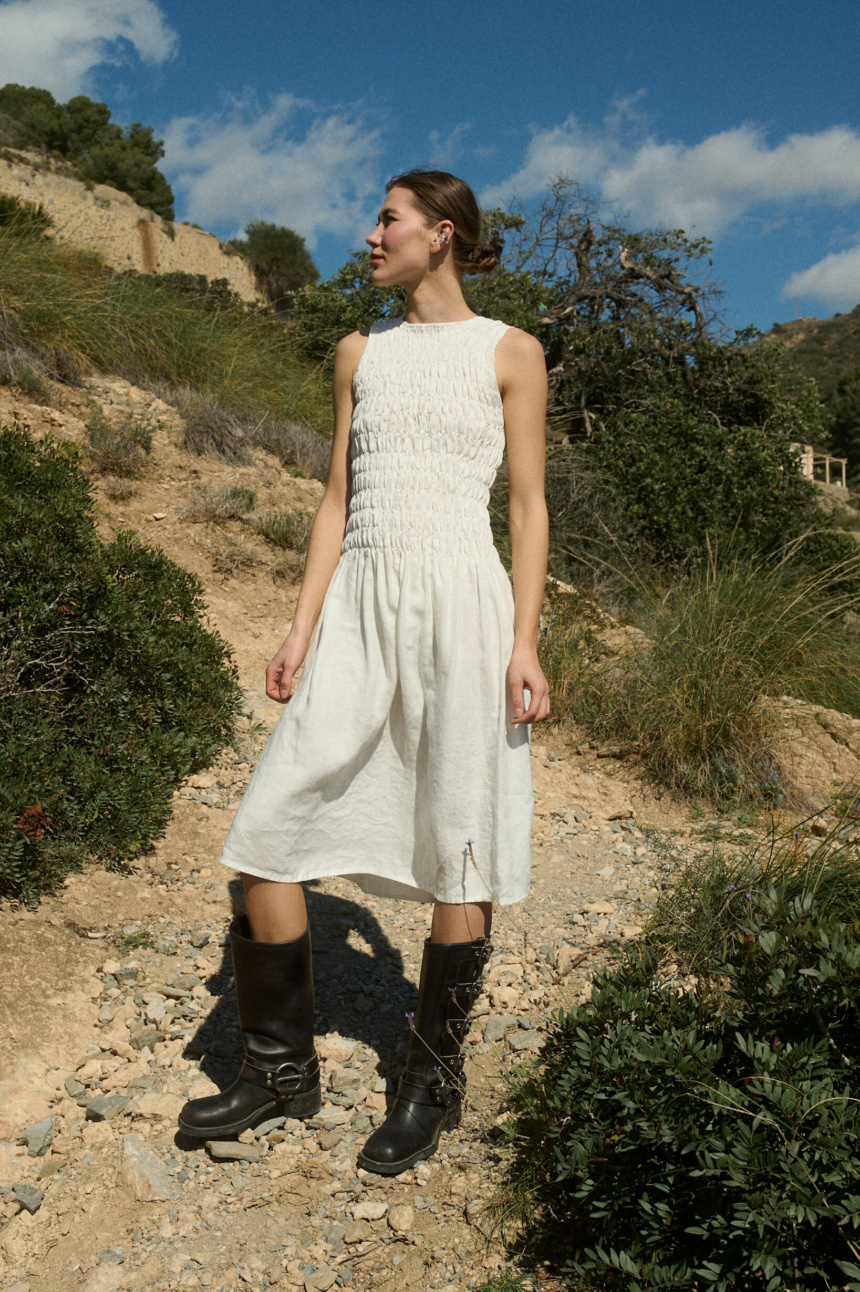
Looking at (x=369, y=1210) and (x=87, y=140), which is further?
(x=87, y=140)

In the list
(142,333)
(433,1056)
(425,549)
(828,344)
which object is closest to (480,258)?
(425,549)

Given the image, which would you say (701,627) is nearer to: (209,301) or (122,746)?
(122,746)

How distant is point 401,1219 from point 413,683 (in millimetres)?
1058

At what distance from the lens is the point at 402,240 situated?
6.02 feet

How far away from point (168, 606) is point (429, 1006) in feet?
7.64

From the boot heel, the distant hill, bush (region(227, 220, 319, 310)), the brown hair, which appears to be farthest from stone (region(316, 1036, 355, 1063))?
the distant hill

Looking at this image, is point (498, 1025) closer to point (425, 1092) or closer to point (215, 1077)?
point (425, 1092)

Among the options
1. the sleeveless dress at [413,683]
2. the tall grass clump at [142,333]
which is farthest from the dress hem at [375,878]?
the tall grass clump at [142,333]

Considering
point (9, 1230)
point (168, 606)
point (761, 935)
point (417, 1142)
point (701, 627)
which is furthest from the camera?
point (701, 627)

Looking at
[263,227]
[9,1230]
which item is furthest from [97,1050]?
[263,227]

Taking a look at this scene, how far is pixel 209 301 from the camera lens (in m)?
8.77

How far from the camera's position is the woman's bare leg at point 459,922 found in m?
1.82

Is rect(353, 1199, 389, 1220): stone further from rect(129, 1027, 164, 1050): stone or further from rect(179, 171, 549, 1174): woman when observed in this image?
rect(129, 1027, 164, 1050): stone

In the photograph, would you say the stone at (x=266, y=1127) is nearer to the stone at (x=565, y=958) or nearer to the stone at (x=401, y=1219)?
the stone at (x=401, y=1219)
